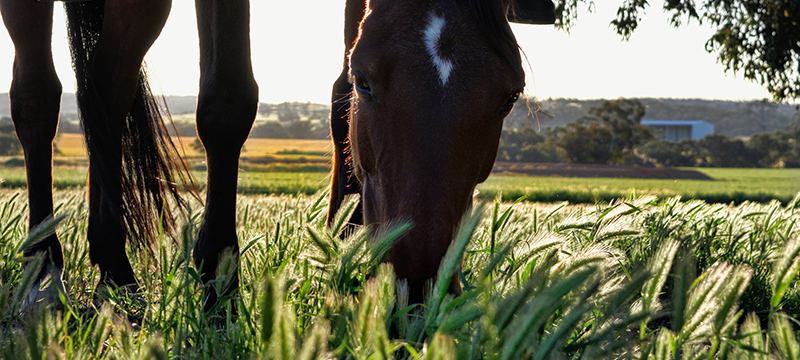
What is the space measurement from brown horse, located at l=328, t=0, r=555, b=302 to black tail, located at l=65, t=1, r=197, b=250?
169 centimetres

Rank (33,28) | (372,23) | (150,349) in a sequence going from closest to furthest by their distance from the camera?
(150,349), (372,23), (33,28)

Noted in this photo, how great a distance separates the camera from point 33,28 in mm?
3098

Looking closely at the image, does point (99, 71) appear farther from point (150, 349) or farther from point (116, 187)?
point (150, 349)

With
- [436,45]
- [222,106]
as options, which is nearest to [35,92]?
[222,106]

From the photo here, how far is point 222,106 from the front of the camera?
2463mm

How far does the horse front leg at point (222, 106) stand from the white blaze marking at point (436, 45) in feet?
4.00

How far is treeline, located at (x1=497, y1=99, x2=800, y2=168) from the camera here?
166 feet

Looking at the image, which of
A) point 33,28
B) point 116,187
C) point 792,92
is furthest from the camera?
point 792,92

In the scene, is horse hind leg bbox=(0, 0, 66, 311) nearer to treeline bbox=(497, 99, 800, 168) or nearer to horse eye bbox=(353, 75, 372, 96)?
horse eye bbox=(353, 75, 372, 96)

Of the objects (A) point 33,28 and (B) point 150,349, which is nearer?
(B) point 150,349

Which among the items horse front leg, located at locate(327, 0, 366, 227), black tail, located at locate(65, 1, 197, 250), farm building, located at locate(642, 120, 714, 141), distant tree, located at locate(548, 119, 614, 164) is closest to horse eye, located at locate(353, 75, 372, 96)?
horse front leg, located at locate(327, 0, 366, 227)

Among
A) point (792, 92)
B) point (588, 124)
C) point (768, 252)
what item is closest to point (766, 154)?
point (588, 124)

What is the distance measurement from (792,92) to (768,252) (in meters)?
9.18

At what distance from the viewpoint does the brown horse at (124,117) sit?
97.0 inches
